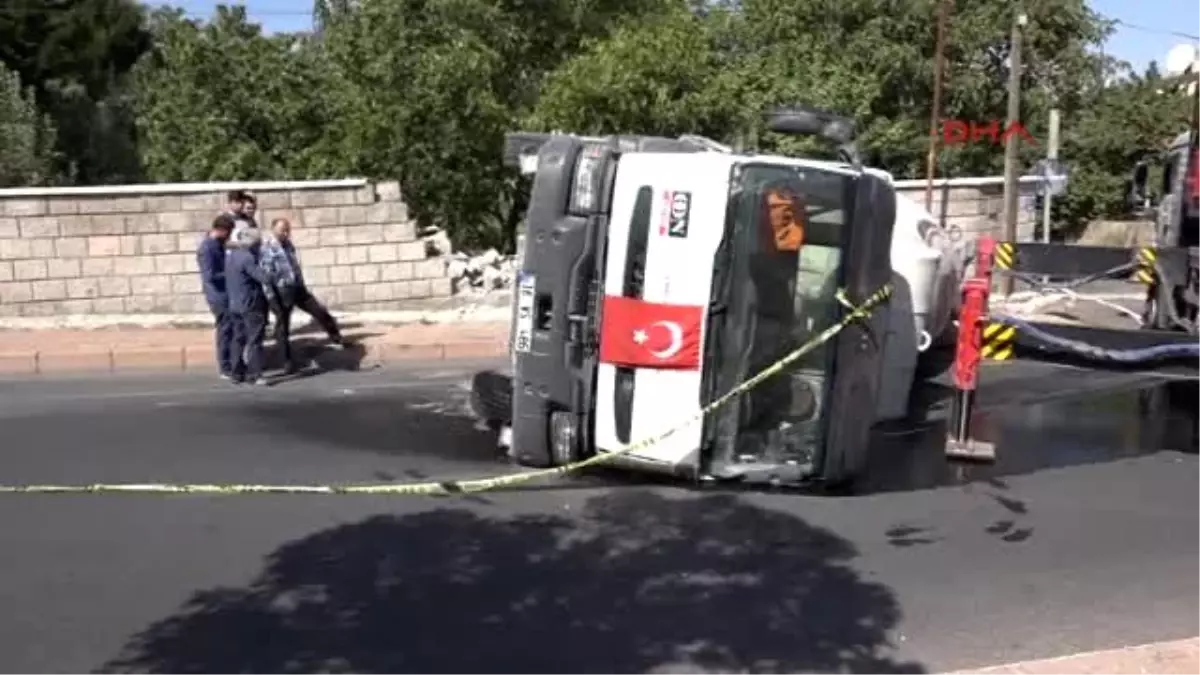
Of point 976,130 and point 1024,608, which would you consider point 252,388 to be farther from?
point 976,130

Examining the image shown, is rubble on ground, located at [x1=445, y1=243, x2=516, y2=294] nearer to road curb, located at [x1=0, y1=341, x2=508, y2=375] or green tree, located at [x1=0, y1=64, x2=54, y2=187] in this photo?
road curb, located at [x1=0, y1=341, x2=508, y2=375]

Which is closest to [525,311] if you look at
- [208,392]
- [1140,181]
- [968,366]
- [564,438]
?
[564,438]

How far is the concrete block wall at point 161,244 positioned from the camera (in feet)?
45.2

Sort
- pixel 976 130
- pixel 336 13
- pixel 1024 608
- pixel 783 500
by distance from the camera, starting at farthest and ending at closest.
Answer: pixel 976 130 → pixel 336 13 → pixel 783 500 → pixel 1024 608

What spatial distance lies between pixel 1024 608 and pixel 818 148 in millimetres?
12407

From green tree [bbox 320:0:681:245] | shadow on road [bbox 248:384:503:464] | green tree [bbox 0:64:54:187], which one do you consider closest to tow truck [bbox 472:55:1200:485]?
shadow on road [bbox 248:384:503:464]

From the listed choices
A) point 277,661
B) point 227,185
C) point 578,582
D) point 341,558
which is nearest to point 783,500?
point 578,582

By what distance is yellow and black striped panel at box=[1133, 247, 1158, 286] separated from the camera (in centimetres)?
1185

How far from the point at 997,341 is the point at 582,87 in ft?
28.3

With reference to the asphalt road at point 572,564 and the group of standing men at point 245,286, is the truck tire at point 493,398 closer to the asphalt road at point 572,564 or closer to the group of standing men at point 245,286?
the asphalt road at point 572,564

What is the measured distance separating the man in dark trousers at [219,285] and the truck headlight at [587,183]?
4.93 metres

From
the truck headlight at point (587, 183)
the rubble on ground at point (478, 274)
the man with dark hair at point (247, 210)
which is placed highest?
the truck headlight at point (587, 183)

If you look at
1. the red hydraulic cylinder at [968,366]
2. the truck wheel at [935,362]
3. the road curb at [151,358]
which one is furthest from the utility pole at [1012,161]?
the red hydraulic cylinder at [968,366]

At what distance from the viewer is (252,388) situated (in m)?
11.0
